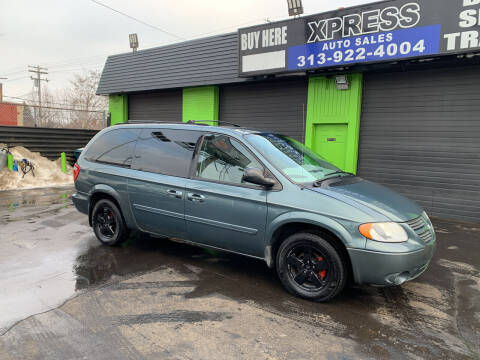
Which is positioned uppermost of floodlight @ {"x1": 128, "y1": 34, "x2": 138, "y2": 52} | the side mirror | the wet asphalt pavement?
floodlight @ {"x1": 128, "y1": 34, "x2": 138, "y2": 52}

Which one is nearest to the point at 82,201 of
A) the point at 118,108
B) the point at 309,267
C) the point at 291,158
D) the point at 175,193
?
the point at 175,193

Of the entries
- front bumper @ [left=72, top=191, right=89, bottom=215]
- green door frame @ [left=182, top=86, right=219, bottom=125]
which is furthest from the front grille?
green door frame @ [left=182, top=86, right=219, bottom=125]

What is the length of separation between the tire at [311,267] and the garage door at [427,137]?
6044 mm

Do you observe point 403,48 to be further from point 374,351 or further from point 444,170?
point 374,351

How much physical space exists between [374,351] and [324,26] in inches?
307

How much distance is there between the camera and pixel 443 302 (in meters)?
3.70

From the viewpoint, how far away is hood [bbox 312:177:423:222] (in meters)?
3.46

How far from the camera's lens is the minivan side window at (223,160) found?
403cm

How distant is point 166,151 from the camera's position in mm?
4668

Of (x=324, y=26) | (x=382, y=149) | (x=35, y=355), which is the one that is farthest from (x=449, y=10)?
(x=35, y=355)

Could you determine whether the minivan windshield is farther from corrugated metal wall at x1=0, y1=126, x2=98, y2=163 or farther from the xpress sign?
corrugated metal wall at x1=0, y1=126, x2=98, y2=163

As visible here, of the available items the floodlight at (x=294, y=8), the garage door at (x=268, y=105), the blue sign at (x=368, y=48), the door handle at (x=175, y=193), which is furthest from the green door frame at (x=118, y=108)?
the door handle at (x=175, y=193)

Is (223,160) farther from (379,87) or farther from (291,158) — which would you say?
(379,87)

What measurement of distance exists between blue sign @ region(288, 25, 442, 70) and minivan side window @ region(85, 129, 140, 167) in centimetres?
557
